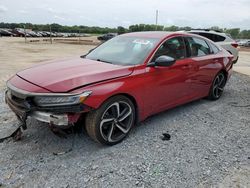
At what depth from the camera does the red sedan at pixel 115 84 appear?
2.97 meters

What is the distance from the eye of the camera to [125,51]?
4.13m

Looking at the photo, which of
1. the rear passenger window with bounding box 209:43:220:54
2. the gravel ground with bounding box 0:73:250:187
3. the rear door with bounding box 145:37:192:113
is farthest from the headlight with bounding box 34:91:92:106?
the rear passenger window with bounding box 209:43:220:54

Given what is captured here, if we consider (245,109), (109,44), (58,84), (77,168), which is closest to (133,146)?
(77,168)

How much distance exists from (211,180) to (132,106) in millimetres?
1440

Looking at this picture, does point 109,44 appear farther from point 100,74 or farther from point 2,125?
point 2,125

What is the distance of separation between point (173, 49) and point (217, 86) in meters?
1.99

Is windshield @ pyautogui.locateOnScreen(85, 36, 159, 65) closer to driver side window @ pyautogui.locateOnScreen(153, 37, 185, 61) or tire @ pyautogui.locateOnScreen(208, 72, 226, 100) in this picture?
driver side window @ pyautogui.locateOnScreen(153, 37, 185, 61)

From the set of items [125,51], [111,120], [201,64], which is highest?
[125,51]

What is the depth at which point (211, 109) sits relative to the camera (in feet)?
16.9

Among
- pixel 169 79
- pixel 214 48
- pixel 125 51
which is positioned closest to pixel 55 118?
pixel 125 51

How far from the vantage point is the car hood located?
3.04m

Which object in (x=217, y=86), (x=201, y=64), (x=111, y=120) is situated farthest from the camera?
(x=217, y=86)

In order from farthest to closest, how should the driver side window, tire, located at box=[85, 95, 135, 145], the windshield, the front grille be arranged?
1. the driver side window
2. the windshield
3. tire, located at box=[85, 95, 135, 145]
4. the front grille

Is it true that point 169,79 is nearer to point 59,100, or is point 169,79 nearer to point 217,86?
point 59,100
